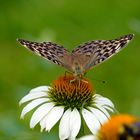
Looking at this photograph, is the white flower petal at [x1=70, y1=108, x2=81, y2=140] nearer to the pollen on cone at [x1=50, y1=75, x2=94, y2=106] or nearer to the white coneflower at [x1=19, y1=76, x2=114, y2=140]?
the white coneflower at [x1=19, y1=76, x2=114, y2=140]

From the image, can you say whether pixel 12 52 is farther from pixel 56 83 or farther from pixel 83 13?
pixel 56 83

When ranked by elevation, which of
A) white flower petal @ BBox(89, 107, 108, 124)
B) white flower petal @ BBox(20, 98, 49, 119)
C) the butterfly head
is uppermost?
the butterfly head

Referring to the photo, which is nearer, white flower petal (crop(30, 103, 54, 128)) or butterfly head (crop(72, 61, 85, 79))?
white flower petal (crop(30, 103, 54, 128))

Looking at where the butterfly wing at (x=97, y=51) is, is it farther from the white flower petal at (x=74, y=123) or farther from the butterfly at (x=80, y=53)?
the white flower petal at (x=74, y=123)

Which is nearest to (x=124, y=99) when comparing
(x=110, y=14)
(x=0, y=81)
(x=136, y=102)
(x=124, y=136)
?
(x=136, y=102)

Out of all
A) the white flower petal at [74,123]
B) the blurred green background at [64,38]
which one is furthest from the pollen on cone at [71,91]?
the blurred green background at [64,38]

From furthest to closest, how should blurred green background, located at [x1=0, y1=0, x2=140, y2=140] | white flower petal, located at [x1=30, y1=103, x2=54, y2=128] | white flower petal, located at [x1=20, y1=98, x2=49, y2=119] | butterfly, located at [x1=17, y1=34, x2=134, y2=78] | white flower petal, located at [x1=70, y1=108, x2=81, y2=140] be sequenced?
blurred green background, located at [x1=0, y1=0, x2=140, y2=140]
butterfly, located at [x1=17, y1=34, x2=134, y2=78]
white flower petal, located at [x1=20, y1=98, x2=49, y2=119]
white flower petal, located at [x1=30, y1=103, x2=54, y2=128]
white flower petal, located at [x1=70, y1=108, x2=81, y2=140]

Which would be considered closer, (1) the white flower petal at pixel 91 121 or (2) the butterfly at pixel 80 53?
(1) the white flower petal at pixel 91 121

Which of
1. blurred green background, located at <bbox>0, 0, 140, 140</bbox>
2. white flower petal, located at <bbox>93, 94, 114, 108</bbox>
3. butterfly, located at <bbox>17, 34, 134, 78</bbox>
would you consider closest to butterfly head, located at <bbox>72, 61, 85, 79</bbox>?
butterfly, located at <bbox>17, 34, 134, 78</bbox>
